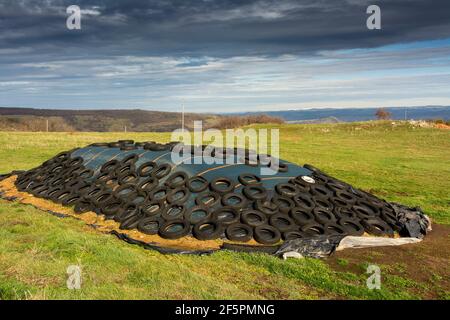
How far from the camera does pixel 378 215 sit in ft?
44.5

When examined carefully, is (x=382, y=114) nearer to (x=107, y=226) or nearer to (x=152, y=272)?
(x=107, y=226)

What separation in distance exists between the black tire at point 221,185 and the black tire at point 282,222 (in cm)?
152

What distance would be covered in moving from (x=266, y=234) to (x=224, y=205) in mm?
1466

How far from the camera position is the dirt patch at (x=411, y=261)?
28.9 ft

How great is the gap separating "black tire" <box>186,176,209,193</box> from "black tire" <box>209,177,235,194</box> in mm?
202

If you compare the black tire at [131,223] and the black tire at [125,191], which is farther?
the black tire at [125,191]

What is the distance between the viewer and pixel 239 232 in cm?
1126

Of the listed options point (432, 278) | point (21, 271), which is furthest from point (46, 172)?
point (432, 278)

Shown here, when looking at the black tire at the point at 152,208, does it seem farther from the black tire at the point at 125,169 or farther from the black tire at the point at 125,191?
the black tire at the point at 125,169

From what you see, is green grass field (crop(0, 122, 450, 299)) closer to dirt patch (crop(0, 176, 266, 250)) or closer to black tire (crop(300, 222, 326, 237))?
dirt patch (crop(0, 176, 266, 250))

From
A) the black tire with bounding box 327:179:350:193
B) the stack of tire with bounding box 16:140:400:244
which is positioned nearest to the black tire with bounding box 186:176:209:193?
the stack of tire with bounding box 16:140:400:244

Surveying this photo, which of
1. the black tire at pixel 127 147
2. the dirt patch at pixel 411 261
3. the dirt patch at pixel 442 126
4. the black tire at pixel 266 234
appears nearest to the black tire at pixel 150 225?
the black tire at pixel 266 234
